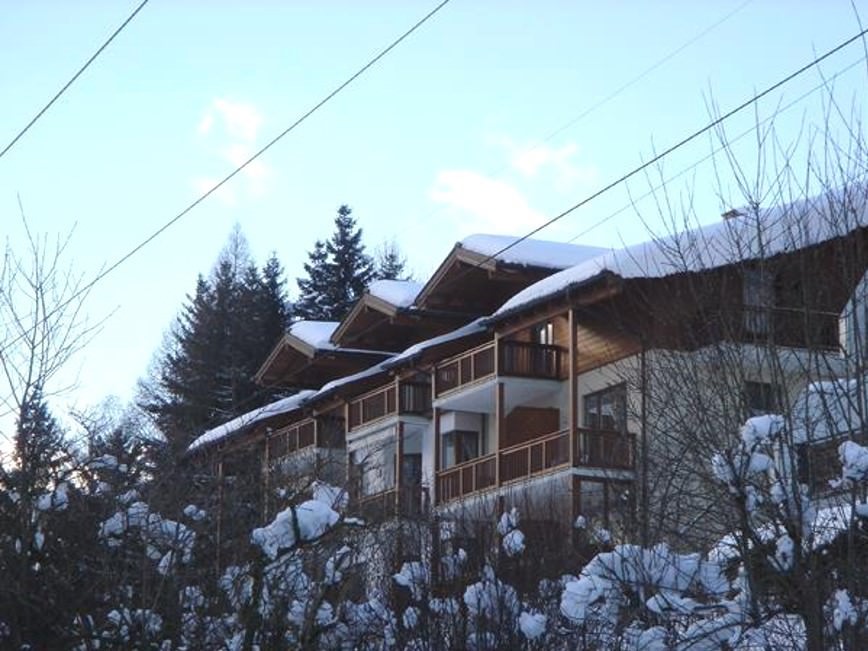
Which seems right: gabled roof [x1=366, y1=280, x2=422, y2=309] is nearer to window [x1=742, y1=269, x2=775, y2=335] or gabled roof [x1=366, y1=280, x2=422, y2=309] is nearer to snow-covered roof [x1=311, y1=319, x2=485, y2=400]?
snow-covered roof [x1=311, y1=319, x2=485, y2=400]

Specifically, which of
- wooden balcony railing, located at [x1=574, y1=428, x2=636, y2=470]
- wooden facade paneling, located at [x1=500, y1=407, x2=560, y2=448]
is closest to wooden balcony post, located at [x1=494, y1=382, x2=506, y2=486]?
wooden facade paneling, located at [x1=500, y1=407, x2=560, y2=448]

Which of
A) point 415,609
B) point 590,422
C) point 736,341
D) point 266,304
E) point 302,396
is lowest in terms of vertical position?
point 415,609

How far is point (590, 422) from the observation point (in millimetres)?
33438

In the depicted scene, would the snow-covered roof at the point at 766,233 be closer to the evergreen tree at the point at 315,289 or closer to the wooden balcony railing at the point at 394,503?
the wooden balcony railing at the point at 394,503

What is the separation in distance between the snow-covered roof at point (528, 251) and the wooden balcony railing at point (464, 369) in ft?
6.52

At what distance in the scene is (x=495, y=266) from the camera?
115 feet

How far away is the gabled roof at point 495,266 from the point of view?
35312mm

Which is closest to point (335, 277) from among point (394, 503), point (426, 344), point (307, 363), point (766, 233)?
point (307, 363)

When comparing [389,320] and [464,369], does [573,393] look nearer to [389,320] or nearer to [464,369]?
[464,369]

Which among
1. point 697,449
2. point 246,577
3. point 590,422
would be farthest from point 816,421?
point 590,422

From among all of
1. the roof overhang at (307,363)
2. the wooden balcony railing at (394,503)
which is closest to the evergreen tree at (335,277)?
the roof overhang at (307,363)

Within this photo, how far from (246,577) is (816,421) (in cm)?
445

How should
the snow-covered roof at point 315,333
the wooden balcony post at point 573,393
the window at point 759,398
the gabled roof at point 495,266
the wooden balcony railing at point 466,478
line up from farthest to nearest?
the snow-covered roof at point 315,333 < the gabled roof at point 495,266 < the wooden balcony railing at point 466,478 < the wooden balcony post at point 573,393 < the window at point 759,398

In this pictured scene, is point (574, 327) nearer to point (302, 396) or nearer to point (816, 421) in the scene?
point (302, 396)
